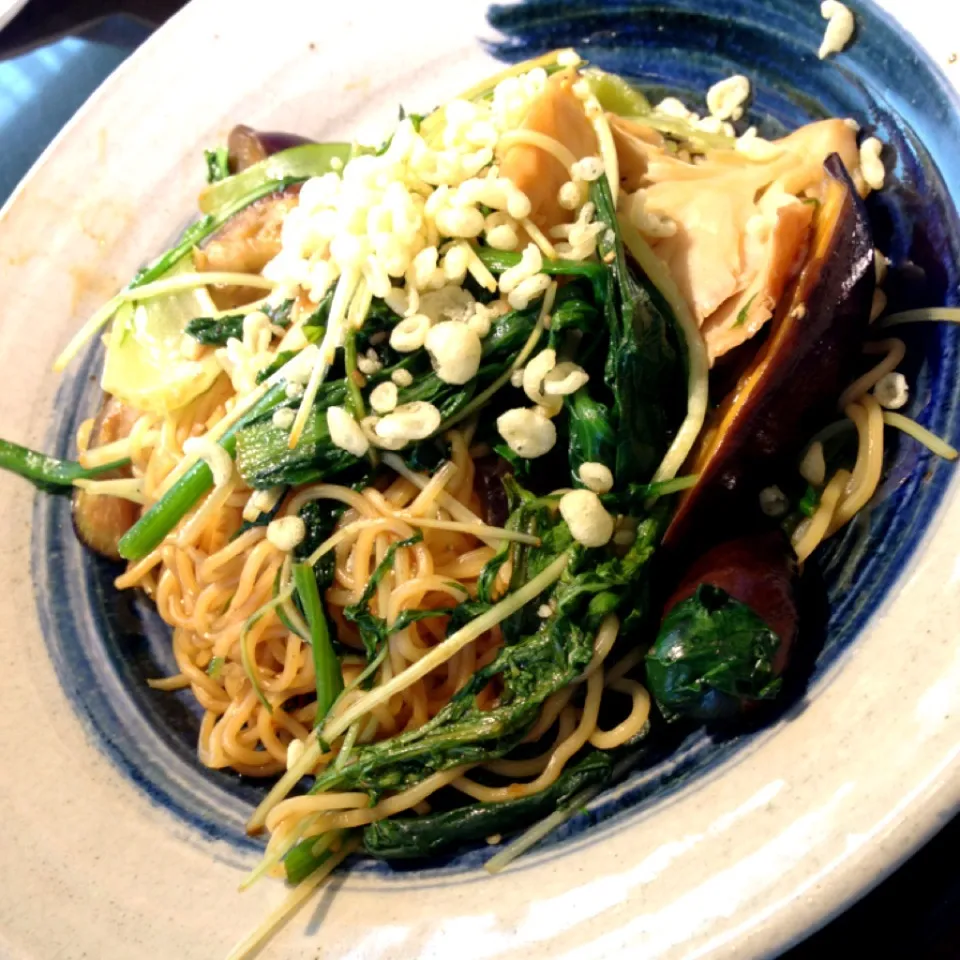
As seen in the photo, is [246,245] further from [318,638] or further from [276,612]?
[318,638]

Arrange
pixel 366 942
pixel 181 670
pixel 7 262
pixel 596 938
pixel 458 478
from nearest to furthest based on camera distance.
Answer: pixel 596 938 < pixel 366 942 < pixel 458 478 < pixel 181 670 < pixel 7 262

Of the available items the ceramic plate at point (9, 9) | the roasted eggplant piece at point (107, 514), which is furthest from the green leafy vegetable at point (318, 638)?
the ceramic plate at point (9, 9)

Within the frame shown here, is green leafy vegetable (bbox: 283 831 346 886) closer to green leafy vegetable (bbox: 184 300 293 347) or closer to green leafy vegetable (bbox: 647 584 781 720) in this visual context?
green leafy vegetable (bbox: 647 584 781 720)

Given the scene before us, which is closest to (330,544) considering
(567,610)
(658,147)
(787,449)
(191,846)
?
(567,610)

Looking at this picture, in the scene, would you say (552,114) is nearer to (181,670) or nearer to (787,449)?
(787,449)

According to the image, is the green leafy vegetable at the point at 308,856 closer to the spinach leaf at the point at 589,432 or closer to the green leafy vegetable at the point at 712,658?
the green leafy vegetable at the point at 712,658

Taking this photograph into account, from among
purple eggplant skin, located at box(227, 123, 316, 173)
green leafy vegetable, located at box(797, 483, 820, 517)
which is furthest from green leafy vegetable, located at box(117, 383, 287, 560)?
green leafy vegetable, located at box(797, 483, 820, 517)
